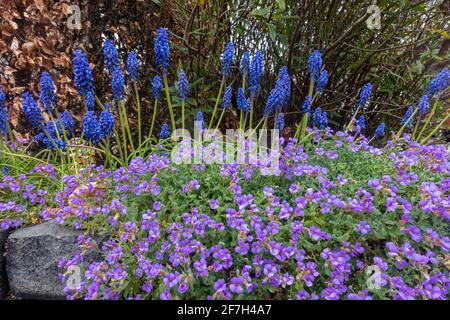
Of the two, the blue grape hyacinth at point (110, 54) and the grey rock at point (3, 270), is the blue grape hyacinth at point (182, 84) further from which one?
the grey rock at point (3, 270)

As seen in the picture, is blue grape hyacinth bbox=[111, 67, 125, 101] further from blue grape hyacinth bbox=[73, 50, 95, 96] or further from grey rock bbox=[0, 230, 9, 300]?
grey rock bbox=[0, 230, 9, 300]

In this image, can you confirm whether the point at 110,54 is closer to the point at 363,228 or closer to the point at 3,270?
the point at 3,270

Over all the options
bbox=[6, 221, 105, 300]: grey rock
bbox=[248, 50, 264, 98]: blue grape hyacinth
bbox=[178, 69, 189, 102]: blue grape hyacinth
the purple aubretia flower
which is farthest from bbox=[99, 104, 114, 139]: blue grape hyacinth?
the purple aubretia flower

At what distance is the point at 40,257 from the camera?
171 centimetres

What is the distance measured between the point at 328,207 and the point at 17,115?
2.26 meters

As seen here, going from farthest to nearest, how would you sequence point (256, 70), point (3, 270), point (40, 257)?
point (256, 70), point (3, 270), point (40, 257)

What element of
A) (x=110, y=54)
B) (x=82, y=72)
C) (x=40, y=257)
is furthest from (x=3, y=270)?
(x=110, y=54)

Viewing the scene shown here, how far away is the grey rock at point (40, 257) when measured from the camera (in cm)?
167

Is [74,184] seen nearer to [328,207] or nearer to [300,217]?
[300,217]

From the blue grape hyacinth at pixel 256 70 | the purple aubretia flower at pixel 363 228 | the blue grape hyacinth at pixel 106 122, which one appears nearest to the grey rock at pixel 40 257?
the blue grape hyacinth at pixel 106 122

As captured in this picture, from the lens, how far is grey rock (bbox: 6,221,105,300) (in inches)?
65.6

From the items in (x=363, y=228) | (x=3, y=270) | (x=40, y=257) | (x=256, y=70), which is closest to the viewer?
(x=363, y=228)

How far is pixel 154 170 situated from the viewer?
164cm

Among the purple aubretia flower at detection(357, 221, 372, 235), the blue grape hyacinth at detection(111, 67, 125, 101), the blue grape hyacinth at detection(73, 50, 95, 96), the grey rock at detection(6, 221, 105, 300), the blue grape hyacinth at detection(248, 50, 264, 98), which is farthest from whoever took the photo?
the blue grape hyacinth at detection(248, 50, 264, 98)
